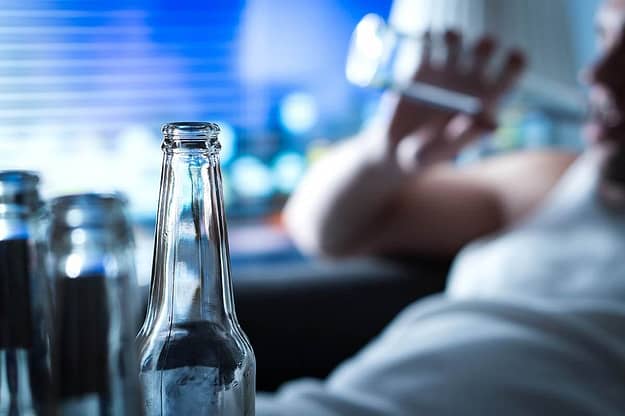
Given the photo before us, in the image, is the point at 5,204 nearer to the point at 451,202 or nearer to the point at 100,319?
the point at 100,319

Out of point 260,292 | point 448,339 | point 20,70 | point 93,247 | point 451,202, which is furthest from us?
point 20,70

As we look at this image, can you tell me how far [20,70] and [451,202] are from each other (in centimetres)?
112

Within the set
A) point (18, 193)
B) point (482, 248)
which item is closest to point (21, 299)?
point (18, 193)

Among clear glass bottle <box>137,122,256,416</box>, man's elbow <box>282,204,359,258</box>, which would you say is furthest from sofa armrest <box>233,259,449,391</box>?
clear glass bottle <box>137,122,256,416</box>

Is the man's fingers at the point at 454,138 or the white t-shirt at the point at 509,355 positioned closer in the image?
the white t-shirt at the point at 509,355

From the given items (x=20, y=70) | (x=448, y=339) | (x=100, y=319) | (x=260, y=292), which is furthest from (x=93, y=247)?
(x=20, y=70)

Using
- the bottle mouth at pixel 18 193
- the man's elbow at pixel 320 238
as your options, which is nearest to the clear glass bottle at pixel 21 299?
the bottle mouth at pixel 18 193

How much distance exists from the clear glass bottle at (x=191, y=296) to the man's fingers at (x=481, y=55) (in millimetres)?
813

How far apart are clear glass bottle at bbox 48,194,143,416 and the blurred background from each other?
4.80 feet

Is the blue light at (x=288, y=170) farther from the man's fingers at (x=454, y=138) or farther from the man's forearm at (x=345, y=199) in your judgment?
the man's fingers at (x=454, y=138)

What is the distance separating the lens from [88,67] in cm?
187

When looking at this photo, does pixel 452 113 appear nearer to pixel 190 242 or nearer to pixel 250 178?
pixel 190 242

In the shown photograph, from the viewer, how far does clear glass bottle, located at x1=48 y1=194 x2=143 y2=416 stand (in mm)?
217

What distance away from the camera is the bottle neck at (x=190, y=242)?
299 millimetres
